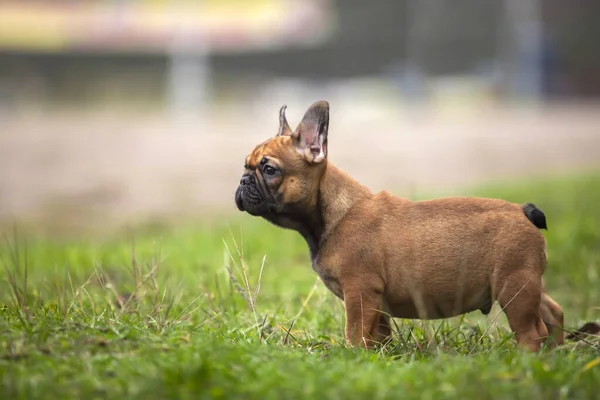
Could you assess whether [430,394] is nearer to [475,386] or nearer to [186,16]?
[475,386]

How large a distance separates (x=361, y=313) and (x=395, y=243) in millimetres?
437

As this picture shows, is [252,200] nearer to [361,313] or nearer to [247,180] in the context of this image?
[247,180]

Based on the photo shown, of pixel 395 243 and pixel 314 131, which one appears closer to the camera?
pixel 395 243

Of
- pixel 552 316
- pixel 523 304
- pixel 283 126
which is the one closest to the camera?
pixel 523 304

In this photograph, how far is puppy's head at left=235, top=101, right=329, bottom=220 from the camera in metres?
4.95

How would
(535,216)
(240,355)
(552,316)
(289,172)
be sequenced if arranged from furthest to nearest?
(552,316), (289,172), (535,216), (240,355)

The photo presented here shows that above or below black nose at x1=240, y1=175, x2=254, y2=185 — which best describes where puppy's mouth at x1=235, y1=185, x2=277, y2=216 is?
below

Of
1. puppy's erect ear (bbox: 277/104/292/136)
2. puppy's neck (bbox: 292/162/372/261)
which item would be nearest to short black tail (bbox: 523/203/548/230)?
puppy's neck (bbox: 292/162/372/261)

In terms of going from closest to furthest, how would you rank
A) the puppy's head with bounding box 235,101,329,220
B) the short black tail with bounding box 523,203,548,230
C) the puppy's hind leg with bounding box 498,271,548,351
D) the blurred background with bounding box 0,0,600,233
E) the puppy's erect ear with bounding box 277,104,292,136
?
the puppy's hind leg with bounding box 498,271,548,351 → the short black tail with bounding box 523,203,548,230 → the puppy's head with bounding box 235,101,329,220 → the puppy's erect ear with bounding box 277,104,292,136 → the blurred background with bounding box 0,0,600,233

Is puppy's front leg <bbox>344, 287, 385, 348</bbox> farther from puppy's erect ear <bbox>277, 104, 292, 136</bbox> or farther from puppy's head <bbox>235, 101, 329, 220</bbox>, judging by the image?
puppy's erect ear <bbox>277, 104, 292, 136</bbox>

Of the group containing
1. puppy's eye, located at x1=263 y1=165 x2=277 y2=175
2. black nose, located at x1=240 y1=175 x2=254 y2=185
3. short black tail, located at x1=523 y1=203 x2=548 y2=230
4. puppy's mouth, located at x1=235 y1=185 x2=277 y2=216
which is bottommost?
short black tail, located at x1=523 y1=203 x2=548 y2=230

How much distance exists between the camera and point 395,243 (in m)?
4.84

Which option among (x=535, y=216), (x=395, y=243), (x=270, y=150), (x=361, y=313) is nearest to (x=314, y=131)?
(x=270, y=150)

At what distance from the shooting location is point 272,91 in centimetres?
2945
